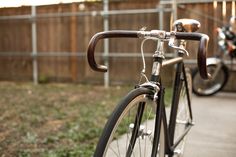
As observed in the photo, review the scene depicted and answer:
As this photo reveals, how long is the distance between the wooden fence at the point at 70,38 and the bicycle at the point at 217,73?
554mm

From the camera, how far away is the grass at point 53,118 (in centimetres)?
379

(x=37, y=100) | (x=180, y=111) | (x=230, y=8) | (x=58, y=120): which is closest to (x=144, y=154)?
(x=180, y=111)

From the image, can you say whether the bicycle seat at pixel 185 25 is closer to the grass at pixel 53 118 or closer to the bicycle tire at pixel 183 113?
the bicycle tire at pixel 183 113

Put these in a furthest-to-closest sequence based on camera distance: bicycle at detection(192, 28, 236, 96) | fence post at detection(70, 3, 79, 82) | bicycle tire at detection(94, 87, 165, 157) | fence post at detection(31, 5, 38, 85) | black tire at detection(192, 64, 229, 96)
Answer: fence post at detection(31, 5, 38, 85), fence post at detection(70, 3, 79, 82), black tire at detection(192, 64, 229, 96), bicycle at detection(192, 28, 236, 96), bicycle tire at detection(94, 87, 165, 157)

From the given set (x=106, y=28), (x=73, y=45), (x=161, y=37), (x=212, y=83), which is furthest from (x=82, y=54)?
(x=161, y=37)

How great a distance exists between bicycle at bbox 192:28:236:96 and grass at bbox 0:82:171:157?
4.26 ft

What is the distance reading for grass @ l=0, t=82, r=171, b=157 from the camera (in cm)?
379

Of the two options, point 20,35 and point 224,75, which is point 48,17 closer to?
point 20,35

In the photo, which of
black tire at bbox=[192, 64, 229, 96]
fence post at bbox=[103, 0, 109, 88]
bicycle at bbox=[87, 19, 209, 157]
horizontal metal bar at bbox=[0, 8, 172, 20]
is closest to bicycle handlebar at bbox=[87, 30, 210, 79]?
bicycle at bbox=[87, 19, 209, 157]

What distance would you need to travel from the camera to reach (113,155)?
244 centimetres

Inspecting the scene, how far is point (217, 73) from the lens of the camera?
6488 millimetres

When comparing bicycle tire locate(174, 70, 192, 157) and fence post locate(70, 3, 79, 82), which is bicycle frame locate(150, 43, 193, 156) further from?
fence post locate(70, 3, 79, 82)

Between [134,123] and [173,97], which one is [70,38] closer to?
[173,97]

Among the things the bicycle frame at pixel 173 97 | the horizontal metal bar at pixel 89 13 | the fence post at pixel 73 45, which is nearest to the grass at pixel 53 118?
the fence post at pixel 73 45
